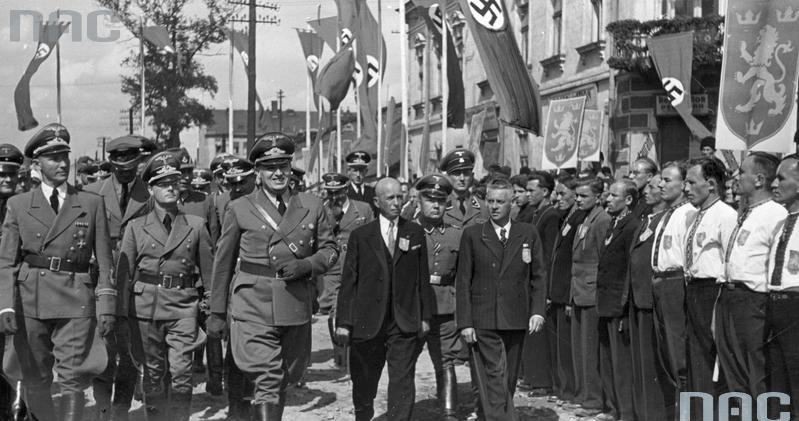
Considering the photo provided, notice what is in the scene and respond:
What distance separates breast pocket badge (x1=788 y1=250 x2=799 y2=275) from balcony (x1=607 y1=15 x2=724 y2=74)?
1373cm

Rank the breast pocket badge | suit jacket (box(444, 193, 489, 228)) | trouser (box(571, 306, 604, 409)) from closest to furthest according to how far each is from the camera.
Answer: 1. the breast pocket badge
2. trouser (box(571, 306, 604, 409))
3. suit jacket (box(444, 193, 489, 228))

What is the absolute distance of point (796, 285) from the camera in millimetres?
6426

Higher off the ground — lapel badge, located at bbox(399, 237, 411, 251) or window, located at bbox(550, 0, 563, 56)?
window, located at bbox(550, 0, 563, 56)

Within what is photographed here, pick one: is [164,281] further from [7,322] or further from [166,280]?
[7,322]

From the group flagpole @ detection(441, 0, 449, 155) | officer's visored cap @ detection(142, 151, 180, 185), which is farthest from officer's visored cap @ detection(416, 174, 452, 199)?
flagpole @ detection(441, 0, 449, 155)

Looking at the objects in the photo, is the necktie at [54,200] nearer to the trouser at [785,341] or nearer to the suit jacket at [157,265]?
the suit jacket at [157,265]

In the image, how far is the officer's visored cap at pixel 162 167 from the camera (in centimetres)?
763

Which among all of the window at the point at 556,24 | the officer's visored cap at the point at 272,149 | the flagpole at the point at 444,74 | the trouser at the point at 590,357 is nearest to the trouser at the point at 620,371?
the trouser at the point at 590,357

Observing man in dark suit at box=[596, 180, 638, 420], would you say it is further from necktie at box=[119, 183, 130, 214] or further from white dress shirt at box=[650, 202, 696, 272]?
necktie at box=[119, 183, 130, 214]

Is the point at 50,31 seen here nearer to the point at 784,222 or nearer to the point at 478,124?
the point at 478,124

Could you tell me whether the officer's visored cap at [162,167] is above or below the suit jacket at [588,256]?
above

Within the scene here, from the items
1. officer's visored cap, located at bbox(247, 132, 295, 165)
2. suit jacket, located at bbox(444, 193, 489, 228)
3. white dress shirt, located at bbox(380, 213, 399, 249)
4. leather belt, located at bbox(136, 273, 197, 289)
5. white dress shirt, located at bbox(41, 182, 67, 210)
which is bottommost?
leather belt, located at bbox(136, 273, 197, 289)

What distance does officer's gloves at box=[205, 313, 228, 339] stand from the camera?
7184 millimetres

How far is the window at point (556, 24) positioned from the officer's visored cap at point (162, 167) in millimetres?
20595
